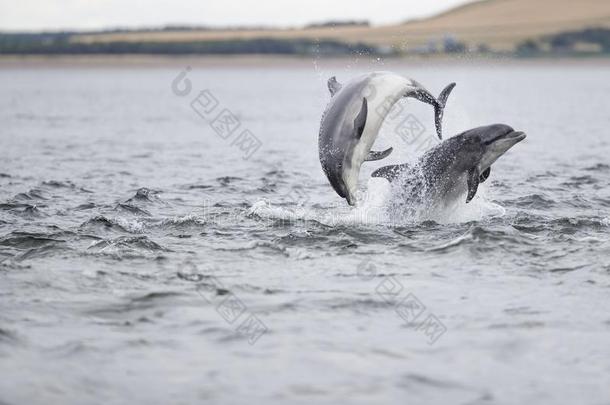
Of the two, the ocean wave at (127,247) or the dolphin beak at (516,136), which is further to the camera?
the dolphin beak at (516,136)

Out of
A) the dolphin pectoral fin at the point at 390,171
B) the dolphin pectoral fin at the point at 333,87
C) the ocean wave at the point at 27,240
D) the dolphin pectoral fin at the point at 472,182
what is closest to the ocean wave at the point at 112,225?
the ocean wave at the point at 27,240

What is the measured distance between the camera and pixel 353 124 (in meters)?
15.7

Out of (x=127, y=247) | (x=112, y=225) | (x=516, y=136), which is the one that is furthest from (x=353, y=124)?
(x=112, y=225)

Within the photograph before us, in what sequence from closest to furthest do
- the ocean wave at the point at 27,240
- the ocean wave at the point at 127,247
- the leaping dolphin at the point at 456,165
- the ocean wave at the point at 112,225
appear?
the ocean wave at the point at 127,247 < the ocean wave at the point at 27,240 < the leaping dolphin at the point at 456,165 < the ocean wave at the point at 112,225

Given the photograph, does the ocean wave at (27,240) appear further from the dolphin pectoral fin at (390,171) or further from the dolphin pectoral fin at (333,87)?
the dolphin pectoral fin at (390,171)

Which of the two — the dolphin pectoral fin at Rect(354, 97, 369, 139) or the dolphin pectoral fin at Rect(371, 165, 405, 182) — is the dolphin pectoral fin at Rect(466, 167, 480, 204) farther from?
the dolphin pectoral fin at Rect(354, 97, 369, 139)

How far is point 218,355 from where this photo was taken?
1032cm

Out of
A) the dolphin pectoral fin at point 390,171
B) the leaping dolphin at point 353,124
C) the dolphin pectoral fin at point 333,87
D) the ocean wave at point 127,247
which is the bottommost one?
the ocean wave at point 127,247

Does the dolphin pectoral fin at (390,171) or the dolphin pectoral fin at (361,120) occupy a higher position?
the dolphin pectoral fin at (361,120)

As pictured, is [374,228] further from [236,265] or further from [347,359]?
[347,359]

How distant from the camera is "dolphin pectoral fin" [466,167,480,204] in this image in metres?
16.2

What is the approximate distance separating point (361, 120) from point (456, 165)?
7.41ft

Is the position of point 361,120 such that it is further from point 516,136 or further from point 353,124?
point 516,136

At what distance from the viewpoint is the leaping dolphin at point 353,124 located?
1566cm
